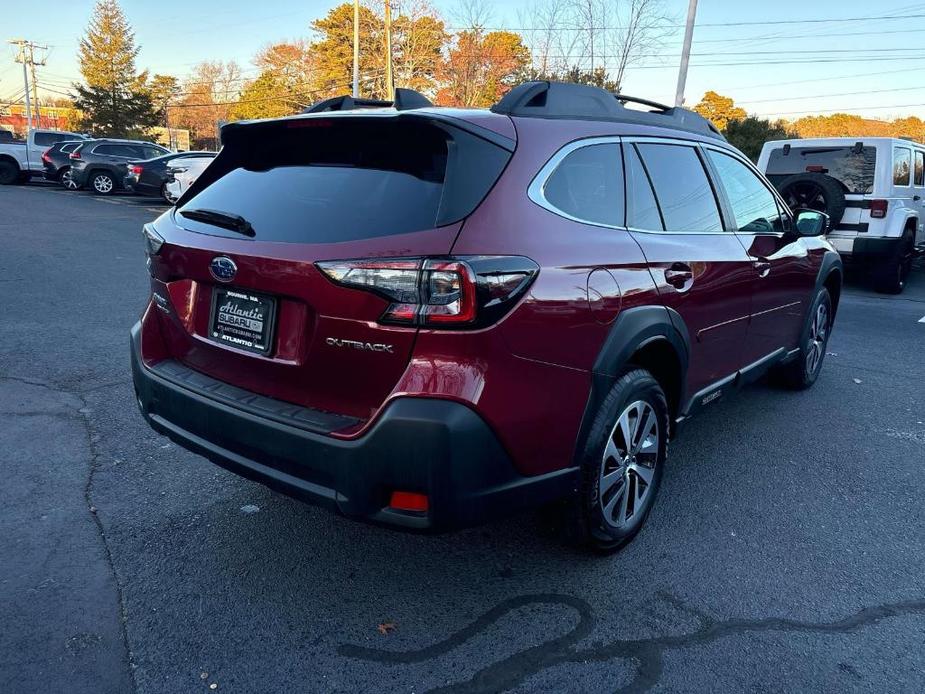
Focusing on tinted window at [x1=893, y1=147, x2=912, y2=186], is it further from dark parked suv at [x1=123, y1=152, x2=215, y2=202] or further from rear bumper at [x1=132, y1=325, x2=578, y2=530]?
dark parked suv at [x1=123, y1=152, x2=215, y2=202]

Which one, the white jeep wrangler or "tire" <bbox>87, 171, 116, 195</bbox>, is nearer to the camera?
the white jeep wrangler

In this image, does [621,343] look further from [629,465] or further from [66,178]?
[66,178]

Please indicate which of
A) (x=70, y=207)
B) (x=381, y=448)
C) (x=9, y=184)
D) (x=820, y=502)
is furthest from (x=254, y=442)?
(x=9, y=184)

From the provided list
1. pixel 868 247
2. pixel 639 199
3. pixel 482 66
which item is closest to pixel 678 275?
pixel 639 199

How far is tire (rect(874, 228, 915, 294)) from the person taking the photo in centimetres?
1006

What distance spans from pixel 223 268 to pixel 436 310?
0.89 m

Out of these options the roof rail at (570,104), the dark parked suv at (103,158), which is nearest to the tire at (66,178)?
the dark parked suv at (103,158)

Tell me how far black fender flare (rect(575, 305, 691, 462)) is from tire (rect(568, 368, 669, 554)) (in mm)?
70

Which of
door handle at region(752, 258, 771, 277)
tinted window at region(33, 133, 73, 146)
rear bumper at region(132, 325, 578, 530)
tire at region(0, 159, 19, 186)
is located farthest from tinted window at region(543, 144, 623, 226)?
tire at region(0, 159, 19, 186)

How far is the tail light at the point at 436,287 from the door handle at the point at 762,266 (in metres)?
2.25

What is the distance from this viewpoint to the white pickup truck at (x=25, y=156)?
77.8ft

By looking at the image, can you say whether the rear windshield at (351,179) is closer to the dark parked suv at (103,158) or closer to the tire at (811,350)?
the tire at (811,350)

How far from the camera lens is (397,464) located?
7.00 ft

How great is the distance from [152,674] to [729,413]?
3.98 metres
